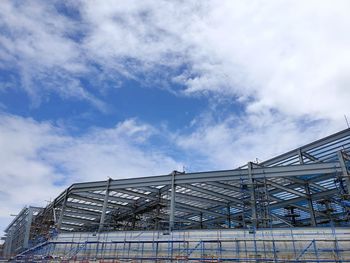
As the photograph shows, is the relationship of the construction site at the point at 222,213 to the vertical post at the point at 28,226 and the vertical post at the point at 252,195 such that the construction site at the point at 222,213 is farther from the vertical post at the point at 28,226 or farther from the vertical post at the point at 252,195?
the vertical post at the point at 28,226

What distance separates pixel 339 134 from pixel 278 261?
1324 cm

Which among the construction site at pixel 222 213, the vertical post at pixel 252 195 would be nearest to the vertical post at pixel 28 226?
the construction site at pixel 222 213

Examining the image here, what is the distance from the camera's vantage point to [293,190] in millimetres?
24500

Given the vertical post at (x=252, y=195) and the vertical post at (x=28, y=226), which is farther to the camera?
the vertical post at (x=28, y=226)

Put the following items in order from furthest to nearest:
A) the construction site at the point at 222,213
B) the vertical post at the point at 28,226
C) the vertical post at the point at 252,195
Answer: the vertical post at the point at 28,226
the vertical post at the point at 252,195
the construction site at the point at 222,213

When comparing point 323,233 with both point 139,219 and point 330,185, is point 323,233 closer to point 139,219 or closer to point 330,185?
point 330,185

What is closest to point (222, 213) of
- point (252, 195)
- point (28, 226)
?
point (252, 195)

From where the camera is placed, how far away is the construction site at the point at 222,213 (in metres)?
18.4

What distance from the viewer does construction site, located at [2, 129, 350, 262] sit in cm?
1841

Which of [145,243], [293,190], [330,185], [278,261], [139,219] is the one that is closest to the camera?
[278,261]

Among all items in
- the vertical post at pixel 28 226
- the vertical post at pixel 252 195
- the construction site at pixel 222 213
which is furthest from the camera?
the vertical post at pixel 28 226

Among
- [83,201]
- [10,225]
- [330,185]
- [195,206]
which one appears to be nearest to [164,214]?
[195,206]

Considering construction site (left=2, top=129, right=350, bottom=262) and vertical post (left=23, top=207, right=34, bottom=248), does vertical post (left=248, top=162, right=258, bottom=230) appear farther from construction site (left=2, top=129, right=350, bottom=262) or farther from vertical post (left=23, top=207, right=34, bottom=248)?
vertical post (left=23, top=207, right=34, bottom=248)

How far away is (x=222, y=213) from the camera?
3444 cm
